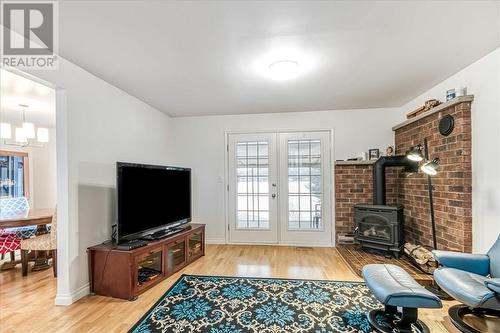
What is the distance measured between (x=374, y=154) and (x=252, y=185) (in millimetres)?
2192

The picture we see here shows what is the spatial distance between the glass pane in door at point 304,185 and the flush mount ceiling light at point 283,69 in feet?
6.34

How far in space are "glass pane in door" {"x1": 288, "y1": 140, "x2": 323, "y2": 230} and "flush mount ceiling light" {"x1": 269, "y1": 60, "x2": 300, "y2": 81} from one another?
193 centimetres

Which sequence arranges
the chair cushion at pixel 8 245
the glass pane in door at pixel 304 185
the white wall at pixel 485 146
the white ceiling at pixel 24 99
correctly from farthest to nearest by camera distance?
the glass pane in door at pixel 304 185 < the chair cushion at pixel 8 245 < the white ceiling at pixel 24 99 < the white wall at pixel 485 146

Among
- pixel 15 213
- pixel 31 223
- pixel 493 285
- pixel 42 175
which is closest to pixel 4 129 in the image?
pixel 15 213

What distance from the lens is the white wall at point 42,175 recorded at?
17.9 feet

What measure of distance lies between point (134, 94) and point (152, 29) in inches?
70.8

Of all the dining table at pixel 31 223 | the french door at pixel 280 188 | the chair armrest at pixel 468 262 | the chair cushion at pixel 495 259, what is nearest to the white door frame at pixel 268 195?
the french door at pixel 280 188

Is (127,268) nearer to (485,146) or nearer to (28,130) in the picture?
(28,130)

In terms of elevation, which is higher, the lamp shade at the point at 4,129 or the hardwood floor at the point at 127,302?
the lamp shade at the point at 4,129

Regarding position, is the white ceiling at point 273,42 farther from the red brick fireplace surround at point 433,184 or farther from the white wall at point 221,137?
the white wall at point 221,137

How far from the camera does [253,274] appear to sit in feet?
10.5

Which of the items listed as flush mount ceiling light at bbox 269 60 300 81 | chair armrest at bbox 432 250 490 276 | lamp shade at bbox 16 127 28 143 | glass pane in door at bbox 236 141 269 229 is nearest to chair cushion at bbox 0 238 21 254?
lamp shade at bbox 16 127 28 143

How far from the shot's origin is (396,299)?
6.08ft

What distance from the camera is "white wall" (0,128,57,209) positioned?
17.9 feet
